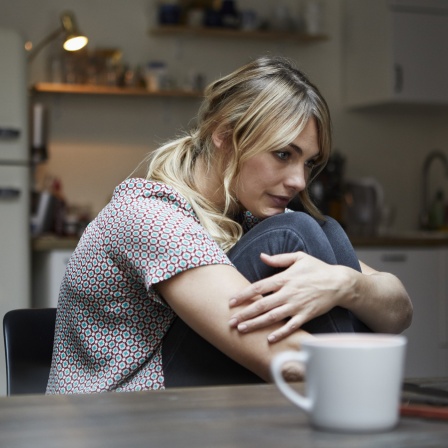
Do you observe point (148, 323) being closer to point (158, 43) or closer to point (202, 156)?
point (202, 156)

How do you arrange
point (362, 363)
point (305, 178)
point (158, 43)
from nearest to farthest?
point (362, 363)
point (305, 178)
point (158, 43)

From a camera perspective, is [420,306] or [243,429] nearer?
[243,429]

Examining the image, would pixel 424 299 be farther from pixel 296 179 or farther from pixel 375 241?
pixel 296 179

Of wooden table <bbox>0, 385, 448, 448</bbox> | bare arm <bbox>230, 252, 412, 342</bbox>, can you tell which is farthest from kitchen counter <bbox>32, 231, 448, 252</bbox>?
wooden table <bbox>0, 385, 448, 448</bbox>

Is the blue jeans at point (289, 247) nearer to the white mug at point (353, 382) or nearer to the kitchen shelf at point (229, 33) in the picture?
the white mug at point (353, 382)

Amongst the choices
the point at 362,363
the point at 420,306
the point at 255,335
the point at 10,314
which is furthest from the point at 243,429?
the point at 420,306

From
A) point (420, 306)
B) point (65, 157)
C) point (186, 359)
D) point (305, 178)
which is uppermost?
point (305, 178)

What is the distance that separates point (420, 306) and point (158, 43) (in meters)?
1.91

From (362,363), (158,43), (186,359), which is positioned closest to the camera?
(362,363)

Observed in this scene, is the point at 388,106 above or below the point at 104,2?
below

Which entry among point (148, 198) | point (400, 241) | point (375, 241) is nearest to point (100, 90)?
point (375, 241)

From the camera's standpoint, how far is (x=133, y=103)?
4.88 metres

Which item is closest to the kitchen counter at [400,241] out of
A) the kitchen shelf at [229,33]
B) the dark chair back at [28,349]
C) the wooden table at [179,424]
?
the kitchen shelf at [229,33]

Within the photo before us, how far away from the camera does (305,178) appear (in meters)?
1.78
